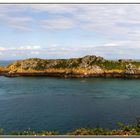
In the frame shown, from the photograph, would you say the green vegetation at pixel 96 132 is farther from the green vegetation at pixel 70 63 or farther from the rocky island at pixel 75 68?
the green vegetation at pixel 70 63

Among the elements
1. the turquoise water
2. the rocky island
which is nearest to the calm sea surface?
the turquoise water

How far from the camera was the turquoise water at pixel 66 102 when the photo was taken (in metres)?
8.20

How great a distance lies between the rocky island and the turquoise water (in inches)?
4.3

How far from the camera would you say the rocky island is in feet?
27.2

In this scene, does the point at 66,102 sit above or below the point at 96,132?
above

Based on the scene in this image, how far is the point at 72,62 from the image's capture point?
27.2ft

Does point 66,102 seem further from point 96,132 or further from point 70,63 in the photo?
point 96,132

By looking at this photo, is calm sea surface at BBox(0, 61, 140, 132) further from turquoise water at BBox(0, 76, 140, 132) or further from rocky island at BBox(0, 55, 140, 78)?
rocky island at BBox(0, 55, 140, 78)

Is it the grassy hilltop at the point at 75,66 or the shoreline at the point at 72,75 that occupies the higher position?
the grassy hilltop at the point at 75,66

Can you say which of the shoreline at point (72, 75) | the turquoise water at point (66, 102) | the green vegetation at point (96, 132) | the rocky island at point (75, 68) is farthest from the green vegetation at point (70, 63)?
the green vegetation at point (96, 132)

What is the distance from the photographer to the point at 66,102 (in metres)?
8.35

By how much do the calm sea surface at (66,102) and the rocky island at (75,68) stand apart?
108 mm

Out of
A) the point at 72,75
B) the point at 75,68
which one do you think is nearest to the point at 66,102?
the point at 72,75

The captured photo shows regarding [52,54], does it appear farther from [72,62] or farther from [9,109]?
[9,109]
